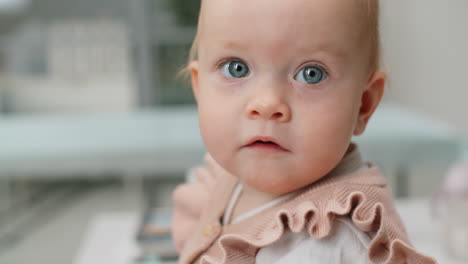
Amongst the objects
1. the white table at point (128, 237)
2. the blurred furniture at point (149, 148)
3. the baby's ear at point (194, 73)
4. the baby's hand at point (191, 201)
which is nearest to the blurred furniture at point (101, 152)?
the blurred furniture at point (149, 148)

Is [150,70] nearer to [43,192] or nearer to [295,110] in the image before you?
[43,192]

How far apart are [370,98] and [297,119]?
94mm

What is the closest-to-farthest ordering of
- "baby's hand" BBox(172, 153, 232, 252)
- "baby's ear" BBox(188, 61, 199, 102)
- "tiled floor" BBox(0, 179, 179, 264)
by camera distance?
"baby's ear" BBox(188, 61, 199, 102)
"baby's hand" BBox(172, 153, 232, 252)
"tiled floor" BBox(0, 179, 179, 264)

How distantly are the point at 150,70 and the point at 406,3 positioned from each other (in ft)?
4.42

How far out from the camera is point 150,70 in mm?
2902

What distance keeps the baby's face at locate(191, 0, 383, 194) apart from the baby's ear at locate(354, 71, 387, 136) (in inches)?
1.0

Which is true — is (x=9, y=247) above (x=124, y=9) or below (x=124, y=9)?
Result: below

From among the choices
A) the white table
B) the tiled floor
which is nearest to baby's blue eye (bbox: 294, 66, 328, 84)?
the white table

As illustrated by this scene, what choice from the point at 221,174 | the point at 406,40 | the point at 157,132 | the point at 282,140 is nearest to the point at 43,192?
the point at 157,132

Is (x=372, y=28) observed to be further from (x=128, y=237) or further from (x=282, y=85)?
(x=128, y=237)

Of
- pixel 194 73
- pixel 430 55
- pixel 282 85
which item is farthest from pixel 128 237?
pixel 430 55

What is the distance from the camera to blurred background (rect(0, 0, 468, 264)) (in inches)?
70.9

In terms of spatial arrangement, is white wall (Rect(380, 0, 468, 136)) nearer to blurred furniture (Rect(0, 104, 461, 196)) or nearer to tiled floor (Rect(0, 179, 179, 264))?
blurred furniture (Rect(0, 104, 461, 196))

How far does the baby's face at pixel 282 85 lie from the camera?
0.38 m
